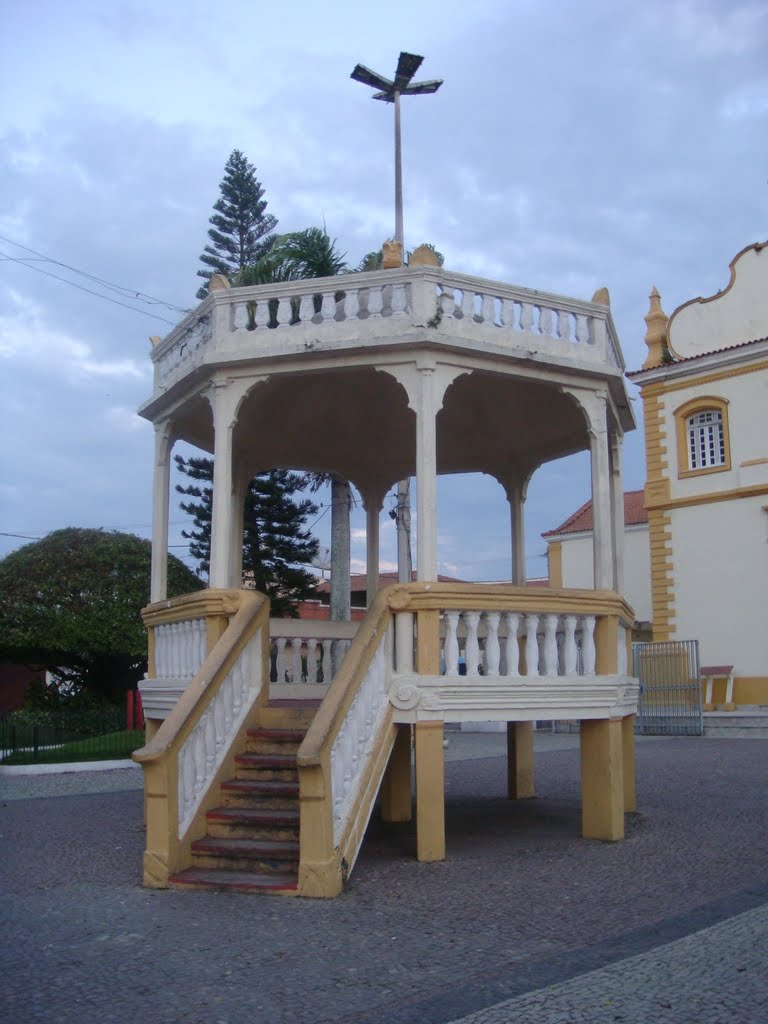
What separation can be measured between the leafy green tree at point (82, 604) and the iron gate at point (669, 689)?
11691 mm

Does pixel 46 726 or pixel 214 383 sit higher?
pixel 214 383

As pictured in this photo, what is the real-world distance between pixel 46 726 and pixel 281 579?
8032 millimetres

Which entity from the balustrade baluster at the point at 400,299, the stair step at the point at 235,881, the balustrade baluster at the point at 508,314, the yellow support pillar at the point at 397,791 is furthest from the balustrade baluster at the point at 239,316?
the yellow support pillar at the point at 397,791

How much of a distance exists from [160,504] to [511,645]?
4.08 meters

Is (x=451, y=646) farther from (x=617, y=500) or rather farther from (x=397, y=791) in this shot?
(x=617, y=500)

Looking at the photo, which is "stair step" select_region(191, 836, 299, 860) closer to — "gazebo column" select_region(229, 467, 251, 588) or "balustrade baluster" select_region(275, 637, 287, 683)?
"balustrade baluster" select_region(275, 637, 287, 683)

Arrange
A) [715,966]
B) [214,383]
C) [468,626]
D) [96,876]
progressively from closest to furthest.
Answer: [715,966] < [96,876] < [468,626] < [214,383]

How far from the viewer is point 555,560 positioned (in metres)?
41.1

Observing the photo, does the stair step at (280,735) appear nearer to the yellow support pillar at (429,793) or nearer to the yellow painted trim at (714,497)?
the yellow support pillar at (429,793)

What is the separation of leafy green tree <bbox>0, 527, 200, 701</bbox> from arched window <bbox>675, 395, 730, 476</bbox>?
14.1 m

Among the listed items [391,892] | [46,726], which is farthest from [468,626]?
[46,726]

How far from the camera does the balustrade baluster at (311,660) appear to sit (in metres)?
10.5

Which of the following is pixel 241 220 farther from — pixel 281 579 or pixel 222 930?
pixel 222 930

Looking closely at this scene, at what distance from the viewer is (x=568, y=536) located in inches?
1590
